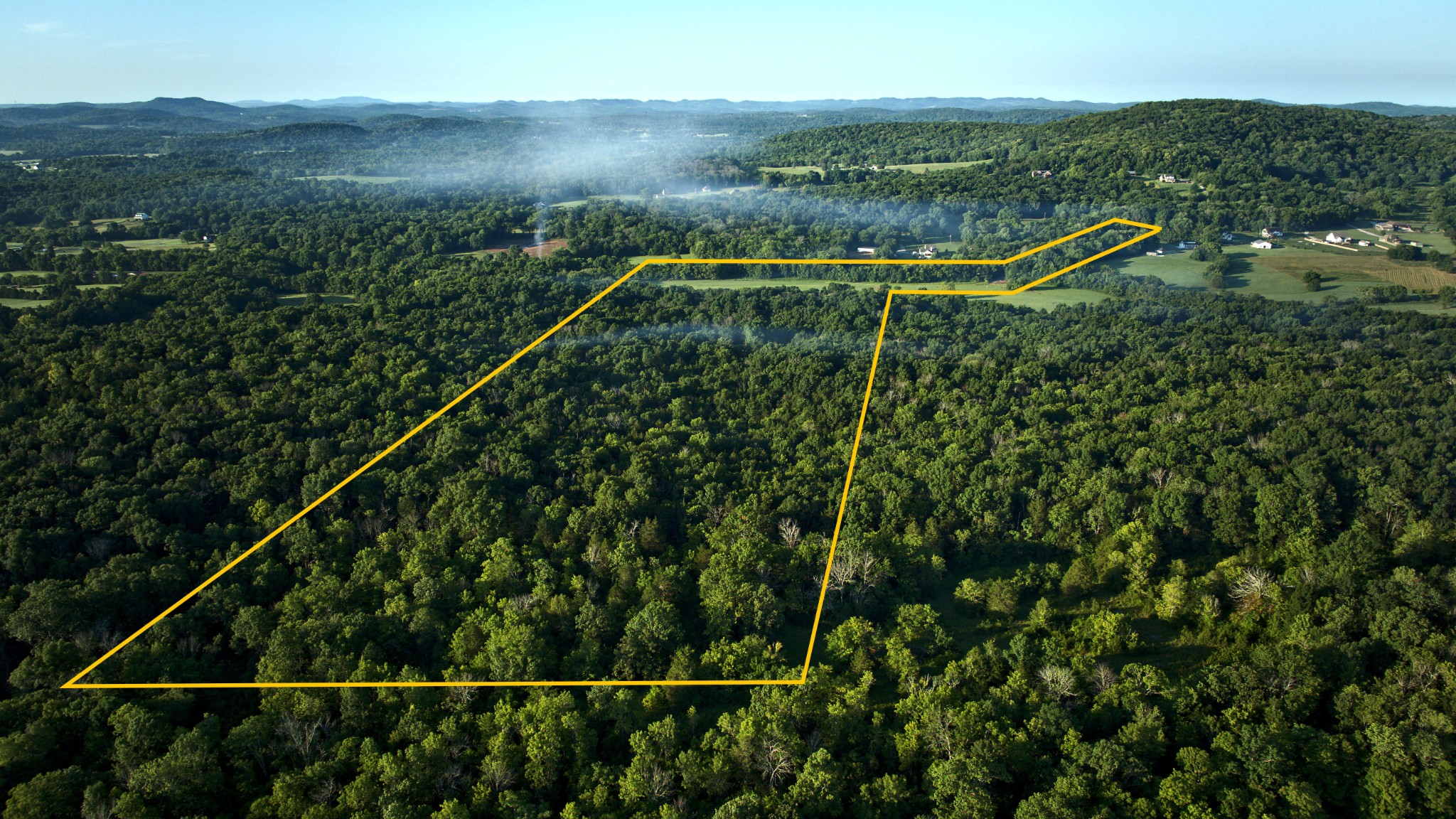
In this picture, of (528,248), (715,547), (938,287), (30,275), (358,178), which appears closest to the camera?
(715,547)

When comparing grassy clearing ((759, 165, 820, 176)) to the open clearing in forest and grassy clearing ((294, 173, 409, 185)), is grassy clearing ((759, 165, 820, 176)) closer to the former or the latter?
the open clearing in forest

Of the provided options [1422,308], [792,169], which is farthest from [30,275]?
[1422,308]

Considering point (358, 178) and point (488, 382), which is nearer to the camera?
point (488, 382)

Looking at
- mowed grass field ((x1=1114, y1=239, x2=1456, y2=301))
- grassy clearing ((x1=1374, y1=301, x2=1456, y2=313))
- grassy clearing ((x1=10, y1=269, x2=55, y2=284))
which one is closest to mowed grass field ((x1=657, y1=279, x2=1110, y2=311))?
mowed grass field ((x1=1114, y1=239, x2=1456, y2=301))

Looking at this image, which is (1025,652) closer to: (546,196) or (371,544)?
(371,544)

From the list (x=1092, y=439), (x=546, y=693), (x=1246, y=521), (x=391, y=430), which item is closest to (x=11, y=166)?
(x=391, y=430)

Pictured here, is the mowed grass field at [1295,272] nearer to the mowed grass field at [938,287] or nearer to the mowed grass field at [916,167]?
the mowed grass field at [938,287]

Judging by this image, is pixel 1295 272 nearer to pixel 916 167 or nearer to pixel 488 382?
pixel 488 382
